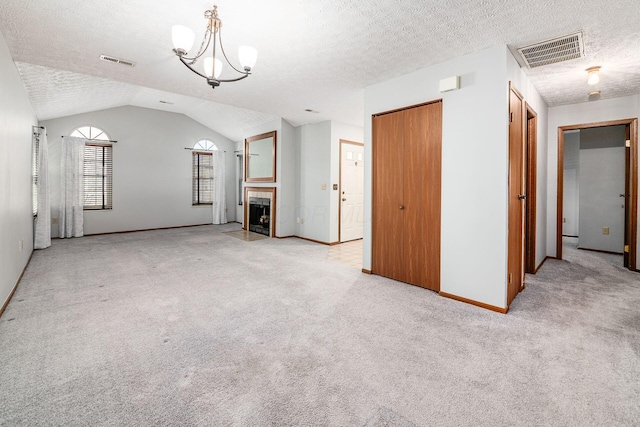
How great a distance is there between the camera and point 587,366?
1930 millimetres

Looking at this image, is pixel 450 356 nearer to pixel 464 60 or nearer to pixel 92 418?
pixel 92 418

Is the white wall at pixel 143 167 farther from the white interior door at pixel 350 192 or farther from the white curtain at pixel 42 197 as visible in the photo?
the white interior door at pixel 350 192

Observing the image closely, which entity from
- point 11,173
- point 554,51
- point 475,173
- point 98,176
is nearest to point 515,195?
point 475,173

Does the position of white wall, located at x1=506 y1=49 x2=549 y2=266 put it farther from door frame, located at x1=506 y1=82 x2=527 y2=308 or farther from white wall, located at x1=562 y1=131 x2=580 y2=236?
white wall, located at x1=562 y1=131 x2=580 y2=236

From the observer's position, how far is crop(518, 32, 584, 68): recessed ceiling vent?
2.62 metres

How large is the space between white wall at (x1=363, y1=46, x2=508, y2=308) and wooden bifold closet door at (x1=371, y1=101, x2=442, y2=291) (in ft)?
0.36

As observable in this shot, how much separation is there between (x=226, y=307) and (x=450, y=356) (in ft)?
6.39

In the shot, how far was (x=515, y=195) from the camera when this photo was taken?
9.89 feet

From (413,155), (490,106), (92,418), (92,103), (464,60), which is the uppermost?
(92,103)

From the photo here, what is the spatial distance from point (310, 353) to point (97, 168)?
24.8 feet

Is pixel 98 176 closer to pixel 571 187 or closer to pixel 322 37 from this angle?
pixel 322 37

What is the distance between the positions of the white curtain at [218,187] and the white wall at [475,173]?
275 inches

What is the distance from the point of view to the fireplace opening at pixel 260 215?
283 inches

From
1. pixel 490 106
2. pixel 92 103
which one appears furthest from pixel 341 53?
pixel 92 103
